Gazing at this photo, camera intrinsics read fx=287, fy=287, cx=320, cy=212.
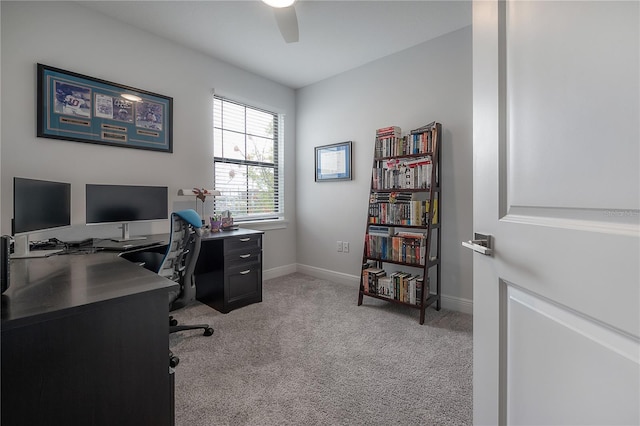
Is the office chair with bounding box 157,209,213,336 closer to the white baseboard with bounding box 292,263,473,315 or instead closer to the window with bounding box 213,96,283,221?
the window with bounding box 213,96,283,221

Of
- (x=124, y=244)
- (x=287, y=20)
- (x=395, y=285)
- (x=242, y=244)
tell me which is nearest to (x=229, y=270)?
(x=242, y=244)

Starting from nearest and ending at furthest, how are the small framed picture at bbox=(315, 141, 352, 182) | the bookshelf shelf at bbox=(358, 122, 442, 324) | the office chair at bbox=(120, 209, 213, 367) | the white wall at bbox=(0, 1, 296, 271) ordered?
1. the office chair at bbox=(120, 209, 213, 367)
2. the white wall at bbox=(0, 1, 296, 271)
3. the bookshelf shelf at bbox=(358, 122, 442, 324)
4. the small framed picture at bbox=(315, 141, 352, 182)

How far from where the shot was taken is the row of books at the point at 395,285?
2.62 m

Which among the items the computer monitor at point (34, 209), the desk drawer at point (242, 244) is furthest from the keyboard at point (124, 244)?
the desk drawer at point (242, 244)

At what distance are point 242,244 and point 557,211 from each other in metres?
2.65

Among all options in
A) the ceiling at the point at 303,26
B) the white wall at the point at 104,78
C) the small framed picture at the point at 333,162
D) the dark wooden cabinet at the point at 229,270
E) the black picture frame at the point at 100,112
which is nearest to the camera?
the white wall at the point at 104,78

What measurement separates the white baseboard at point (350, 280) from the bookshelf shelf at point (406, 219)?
0.39ft

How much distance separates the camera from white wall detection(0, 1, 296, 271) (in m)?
2.10

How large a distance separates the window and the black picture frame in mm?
613

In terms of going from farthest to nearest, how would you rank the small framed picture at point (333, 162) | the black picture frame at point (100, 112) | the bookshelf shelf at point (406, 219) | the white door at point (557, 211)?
1. the small framed picture at point (333, 162)
2. the bookshelf shelf at point (406, 219)
3. the black picture frame at point (100, 112)
4. the white door at point (557, 211)

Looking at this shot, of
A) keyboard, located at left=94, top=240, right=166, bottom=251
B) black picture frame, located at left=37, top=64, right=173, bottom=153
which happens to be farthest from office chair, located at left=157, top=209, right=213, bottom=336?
black picture frame, located at left=37, top=64, right=173, bottom=153

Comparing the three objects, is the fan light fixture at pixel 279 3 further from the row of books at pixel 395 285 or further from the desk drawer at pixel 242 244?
the row of books at pixel 395 285

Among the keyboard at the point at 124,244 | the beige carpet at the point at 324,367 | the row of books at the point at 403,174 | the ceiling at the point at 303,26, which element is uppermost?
the ceiling at the point at 303,26

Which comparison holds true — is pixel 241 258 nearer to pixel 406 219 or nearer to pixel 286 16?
pixel 406 219
